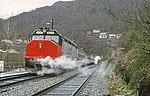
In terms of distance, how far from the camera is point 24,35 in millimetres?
64625

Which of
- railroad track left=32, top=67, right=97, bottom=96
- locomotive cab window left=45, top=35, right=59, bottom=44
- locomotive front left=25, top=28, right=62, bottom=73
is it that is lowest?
railroad track left=32, top=67, right=97, bottom=96

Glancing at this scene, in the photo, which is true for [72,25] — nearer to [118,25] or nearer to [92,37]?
[92,37]

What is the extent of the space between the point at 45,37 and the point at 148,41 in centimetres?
1824

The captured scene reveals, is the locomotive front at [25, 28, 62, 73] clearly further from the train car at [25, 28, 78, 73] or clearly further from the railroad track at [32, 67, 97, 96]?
the railroad track at [32, 67, 97, 96]

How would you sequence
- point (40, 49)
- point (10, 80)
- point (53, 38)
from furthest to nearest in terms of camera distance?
1. point (53, 38)
2. point (40, 49)
3. point (10, 80)

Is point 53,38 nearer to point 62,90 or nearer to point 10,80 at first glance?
point 10,80

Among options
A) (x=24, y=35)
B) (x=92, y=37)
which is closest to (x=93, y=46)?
(x=92, y=37)

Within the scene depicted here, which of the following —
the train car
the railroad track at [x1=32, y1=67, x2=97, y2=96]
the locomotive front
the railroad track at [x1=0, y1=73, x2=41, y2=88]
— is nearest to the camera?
the railroad track at [x1=32, y1=67, x2=97, y2=96]

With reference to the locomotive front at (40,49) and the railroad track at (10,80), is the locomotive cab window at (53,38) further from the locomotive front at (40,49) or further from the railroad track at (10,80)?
the railroad track at (10,80)

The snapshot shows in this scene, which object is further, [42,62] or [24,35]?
[24,35]

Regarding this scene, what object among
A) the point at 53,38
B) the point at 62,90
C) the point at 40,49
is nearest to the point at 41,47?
the point at 40,49

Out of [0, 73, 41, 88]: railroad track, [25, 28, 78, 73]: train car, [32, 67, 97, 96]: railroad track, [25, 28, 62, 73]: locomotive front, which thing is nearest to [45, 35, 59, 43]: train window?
[25, 28, 78, 73]: train car

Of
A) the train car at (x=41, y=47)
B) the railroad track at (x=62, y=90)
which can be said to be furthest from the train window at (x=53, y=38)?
the railroad track at (x=62, y=90)

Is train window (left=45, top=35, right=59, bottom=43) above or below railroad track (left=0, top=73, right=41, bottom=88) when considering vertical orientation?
above
